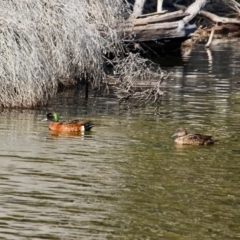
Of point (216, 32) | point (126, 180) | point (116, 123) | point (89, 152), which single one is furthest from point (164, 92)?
point (216, 32)

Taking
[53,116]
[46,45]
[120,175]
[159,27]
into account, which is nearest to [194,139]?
[120,175]

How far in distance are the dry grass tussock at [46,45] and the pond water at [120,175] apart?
1.63 ft

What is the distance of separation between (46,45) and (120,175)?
7308 mm

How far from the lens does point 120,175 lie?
1229 centimetres

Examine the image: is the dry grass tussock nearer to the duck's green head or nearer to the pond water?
the pond water

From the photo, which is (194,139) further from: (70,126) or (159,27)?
(159,27)

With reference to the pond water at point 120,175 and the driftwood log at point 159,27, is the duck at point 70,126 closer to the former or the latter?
the pond water at point 120,175

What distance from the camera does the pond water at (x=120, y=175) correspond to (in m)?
9.82

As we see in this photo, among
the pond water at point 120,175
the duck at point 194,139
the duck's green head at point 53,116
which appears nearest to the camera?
the pond water at point 120,175

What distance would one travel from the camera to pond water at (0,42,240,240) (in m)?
9.82

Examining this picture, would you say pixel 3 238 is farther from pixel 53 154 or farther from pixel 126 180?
pixel 53 154

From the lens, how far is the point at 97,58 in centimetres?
2030

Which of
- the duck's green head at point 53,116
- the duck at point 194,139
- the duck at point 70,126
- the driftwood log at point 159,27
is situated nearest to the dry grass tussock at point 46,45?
the duck's green head at point 53,116

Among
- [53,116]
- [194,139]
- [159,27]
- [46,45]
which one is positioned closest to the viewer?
[194,139]
